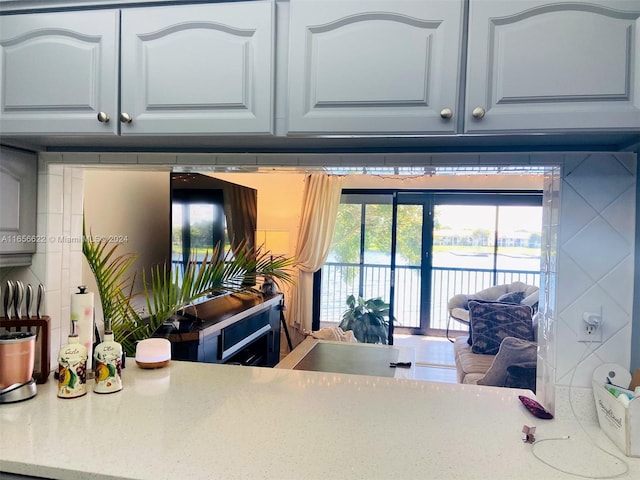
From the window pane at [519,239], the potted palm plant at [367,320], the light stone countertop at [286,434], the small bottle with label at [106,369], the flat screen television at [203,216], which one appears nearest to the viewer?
the light stone countertop at [286,434]

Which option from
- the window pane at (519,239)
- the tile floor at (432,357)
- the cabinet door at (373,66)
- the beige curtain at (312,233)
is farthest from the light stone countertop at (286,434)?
the window pane at (519,239)

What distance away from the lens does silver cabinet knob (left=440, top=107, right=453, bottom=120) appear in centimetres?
101

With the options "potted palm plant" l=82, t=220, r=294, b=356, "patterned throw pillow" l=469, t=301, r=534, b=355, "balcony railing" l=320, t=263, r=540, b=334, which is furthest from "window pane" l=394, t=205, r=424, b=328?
"potted palm plant" l=82, t=220, r=294, b=356

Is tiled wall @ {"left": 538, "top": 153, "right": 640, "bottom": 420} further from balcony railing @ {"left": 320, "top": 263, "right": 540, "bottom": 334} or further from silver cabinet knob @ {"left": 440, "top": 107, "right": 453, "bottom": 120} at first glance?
balcony railing @ {"left": 320, "top": 263, "right": 540, "bottom": 334}

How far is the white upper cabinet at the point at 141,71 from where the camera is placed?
1101 millimetres

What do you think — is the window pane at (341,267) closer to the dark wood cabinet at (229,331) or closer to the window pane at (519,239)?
the dark wood cabinet at (229,331)

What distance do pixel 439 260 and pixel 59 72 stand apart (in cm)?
511

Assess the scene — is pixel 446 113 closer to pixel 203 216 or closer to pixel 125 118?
pixel 125 118

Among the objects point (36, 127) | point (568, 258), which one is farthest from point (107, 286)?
point (568, 258)

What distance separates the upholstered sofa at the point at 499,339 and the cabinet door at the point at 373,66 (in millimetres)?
2092

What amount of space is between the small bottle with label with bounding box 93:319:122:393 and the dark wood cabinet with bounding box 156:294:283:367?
1.24 m

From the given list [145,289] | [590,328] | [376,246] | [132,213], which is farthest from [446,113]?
[376,246]

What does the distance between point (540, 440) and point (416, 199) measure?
15.2 feet

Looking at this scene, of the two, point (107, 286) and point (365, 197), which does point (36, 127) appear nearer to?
point (107, 286)
